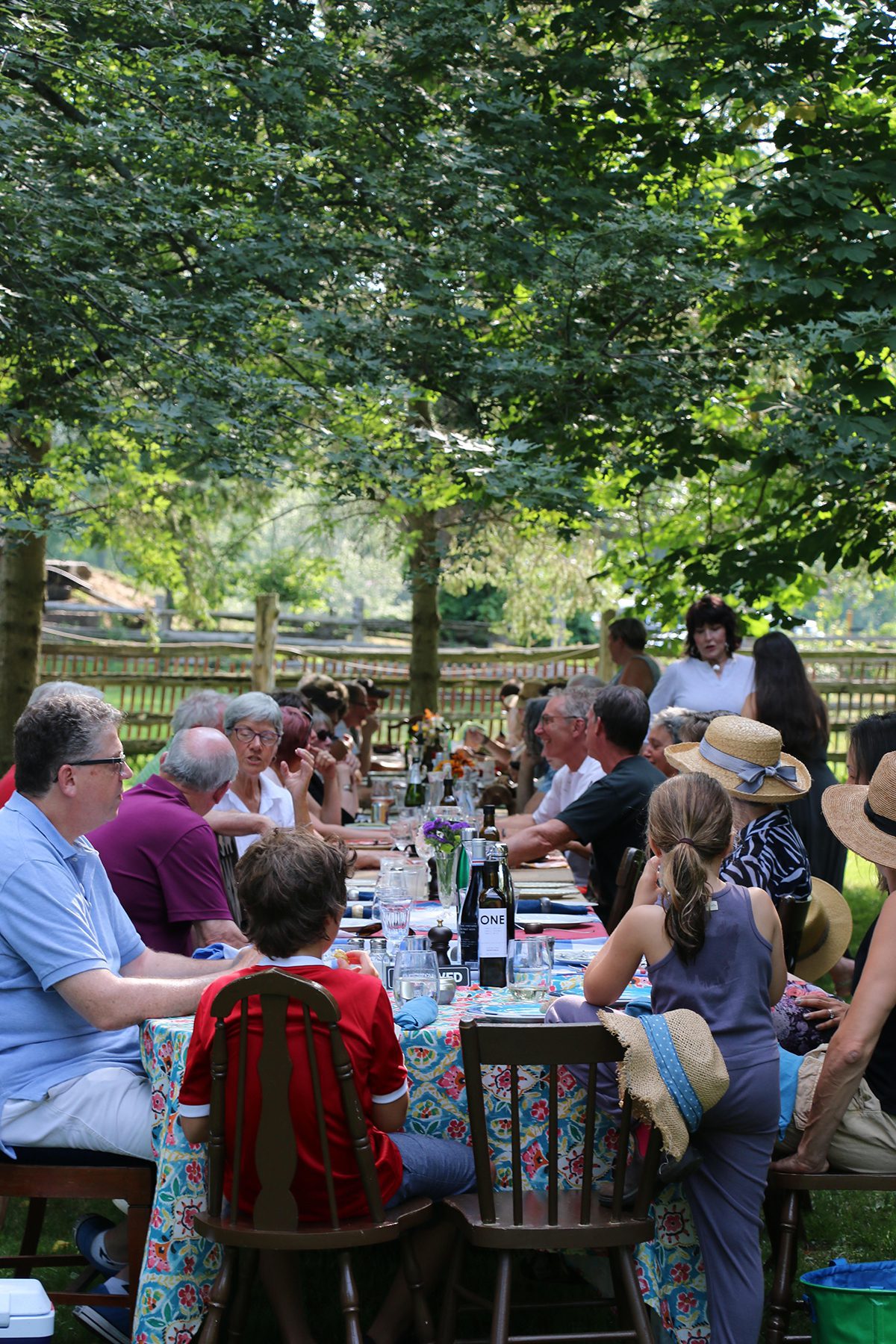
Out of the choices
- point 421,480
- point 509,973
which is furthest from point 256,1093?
point 421,480

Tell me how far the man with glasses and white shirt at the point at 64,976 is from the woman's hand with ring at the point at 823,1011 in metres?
1.60

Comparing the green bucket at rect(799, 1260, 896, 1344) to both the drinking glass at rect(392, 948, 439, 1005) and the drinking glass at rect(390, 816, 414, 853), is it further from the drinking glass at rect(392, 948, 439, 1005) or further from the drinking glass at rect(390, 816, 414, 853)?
the drinking glass at rect(390, 816, 414, 853)

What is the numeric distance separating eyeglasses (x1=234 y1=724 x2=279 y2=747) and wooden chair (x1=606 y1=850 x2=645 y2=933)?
1.55 meters

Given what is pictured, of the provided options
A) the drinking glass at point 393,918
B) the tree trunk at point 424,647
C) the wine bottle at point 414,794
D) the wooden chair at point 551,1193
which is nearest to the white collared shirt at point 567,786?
the wine bottle at point 414,794

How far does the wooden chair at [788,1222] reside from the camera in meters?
3.22

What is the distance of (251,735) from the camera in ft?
17.5

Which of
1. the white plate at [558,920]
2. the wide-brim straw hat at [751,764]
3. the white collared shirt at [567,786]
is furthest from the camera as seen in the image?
the white collared shirt at [567,786]

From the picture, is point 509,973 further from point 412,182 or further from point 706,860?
point 412,182

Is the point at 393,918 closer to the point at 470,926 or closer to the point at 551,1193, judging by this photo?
the point at 470,926

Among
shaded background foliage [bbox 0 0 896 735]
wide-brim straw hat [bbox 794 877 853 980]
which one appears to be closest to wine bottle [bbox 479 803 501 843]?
wide-brim straw hat [bbox 794 877 853 980]

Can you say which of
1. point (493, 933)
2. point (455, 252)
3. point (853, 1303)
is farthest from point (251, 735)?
point (455, 252)

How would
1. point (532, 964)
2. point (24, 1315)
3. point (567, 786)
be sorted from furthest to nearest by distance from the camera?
point (567, 786)
point (532, 964)
point (24, 1315)

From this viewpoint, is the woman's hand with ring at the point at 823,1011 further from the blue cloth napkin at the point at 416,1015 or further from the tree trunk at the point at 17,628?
the tree trunk at the point at 17,628

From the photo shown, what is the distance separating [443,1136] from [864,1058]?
104 cm
